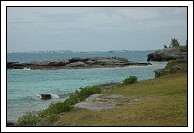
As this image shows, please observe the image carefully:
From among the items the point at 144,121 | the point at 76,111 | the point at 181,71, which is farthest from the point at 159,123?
the point at 181,71

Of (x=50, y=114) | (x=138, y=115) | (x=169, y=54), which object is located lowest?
(x=50, y=114)

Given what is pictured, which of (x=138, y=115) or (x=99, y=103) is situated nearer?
(x=138, y=115)

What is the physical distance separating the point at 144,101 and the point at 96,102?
3.20 meters

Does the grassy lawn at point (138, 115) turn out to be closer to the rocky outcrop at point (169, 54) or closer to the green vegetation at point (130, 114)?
the green vegetation at point (130, 114)

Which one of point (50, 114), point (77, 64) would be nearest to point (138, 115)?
point (50, 114)

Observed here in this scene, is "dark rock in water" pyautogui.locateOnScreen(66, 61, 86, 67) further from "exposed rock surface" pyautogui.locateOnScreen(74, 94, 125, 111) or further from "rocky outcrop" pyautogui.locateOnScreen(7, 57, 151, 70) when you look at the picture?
"exposed rock surface" pyautogui.locateOnScreen(74, 94, 125, 111)

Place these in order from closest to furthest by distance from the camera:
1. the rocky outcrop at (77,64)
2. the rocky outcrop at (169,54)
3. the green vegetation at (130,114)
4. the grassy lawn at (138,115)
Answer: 1. the grassy lawn at (138,115)
2. the green vegetation at (130,114)
3. the rocky outcrop at (77,64)
4. the rocky outcrop at (169,54)

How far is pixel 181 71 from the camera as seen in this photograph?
42656mm

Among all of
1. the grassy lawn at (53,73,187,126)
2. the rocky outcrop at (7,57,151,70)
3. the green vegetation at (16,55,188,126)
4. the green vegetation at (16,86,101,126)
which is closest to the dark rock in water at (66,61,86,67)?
the rocky outcrop at (7,57,151,70)

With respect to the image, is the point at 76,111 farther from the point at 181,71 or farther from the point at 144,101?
the point at 181,71

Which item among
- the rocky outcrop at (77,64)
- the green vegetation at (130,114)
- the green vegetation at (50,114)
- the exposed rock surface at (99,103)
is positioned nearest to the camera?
the green vegetation at (130,114)

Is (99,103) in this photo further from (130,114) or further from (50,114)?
(130,114)

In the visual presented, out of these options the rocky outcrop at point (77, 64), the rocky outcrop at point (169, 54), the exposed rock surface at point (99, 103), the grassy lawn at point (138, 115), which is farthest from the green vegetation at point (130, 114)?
the rocky outcrop at point (77, 64)

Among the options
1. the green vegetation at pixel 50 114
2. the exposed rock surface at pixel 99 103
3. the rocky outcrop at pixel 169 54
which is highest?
the rocky outcrop at pixel 169 54
